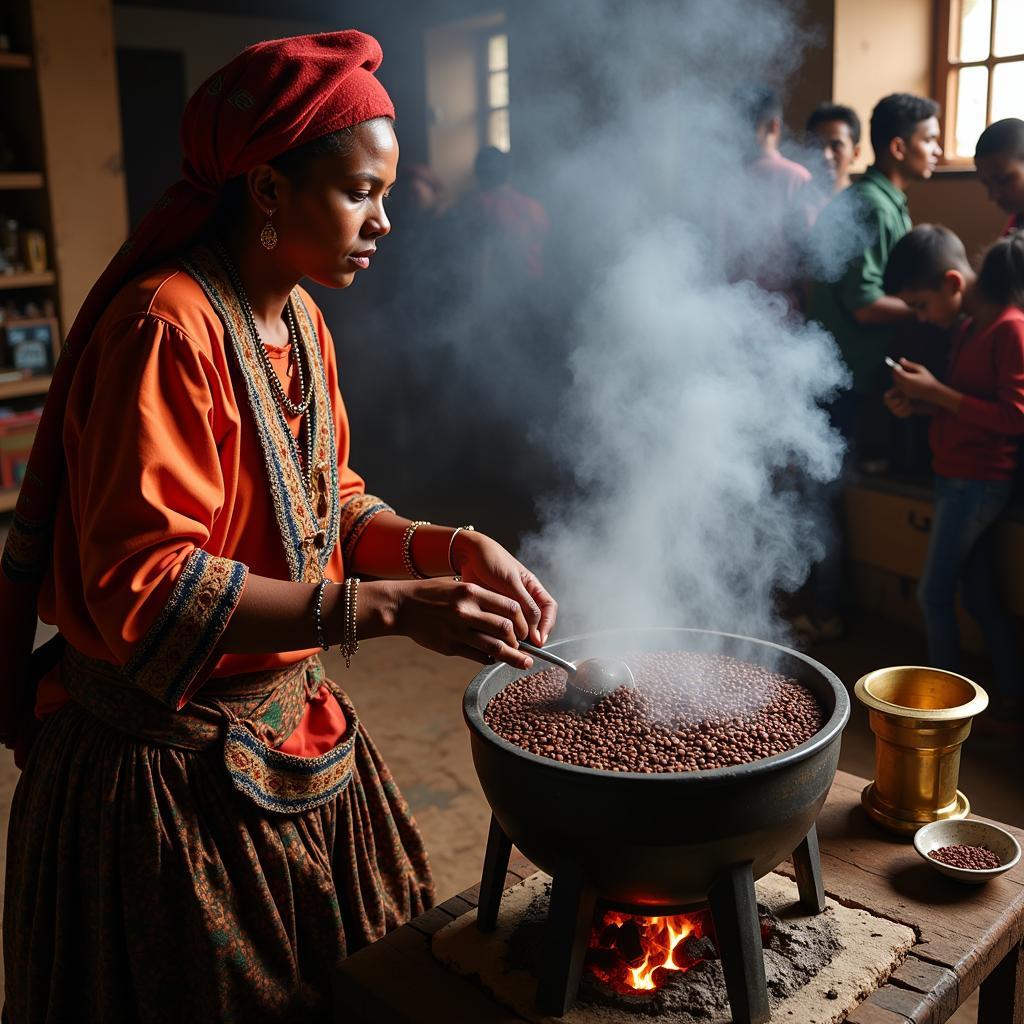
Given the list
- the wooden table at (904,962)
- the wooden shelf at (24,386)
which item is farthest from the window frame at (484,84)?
the wooden table at (904,962)

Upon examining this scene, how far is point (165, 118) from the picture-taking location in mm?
7246

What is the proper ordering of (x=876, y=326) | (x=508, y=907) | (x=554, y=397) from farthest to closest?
1. (x=554, y=397)
2. (x=876, y=326)
3. (x=508, y=907)

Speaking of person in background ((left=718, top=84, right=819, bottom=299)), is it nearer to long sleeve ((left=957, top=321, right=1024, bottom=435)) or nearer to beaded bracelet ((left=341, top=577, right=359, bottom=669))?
long sleeve ((left=957, top=321, right=1024, bottom=435))

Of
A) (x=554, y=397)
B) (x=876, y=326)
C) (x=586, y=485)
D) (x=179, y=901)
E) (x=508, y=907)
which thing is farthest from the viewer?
(x=554, y=397)

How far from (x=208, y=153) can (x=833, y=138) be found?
3.13m

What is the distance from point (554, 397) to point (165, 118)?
338 cm

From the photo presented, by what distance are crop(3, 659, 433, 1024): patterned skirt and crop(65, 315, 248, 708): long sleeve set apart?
199 mm

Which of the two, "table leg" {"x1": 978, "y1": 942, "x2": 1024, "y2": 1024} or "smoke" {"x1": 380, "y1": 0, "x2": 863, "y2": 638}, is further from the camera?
"smoke" {"x1": 380, "y1": 0, "x2": 863, "y2": 638}

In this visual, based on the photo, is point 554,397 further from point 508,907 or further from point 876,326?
point 508,907

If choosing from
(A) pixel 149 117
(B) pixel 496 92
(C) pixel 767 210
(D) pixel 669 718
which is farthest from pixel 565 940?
(A) pixel 149 117

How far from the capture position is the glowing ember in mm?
1422

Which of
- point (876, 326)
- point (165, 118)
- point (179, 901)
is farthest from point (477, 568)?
point (165, 118)

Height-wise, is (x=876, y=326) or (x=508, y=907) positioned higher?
(x=876, y=326)

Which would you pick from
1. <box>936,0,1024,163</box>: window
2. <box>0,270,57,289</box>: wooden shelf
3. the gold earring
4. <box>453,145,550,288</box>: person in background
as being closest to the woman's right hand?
the gold earring
